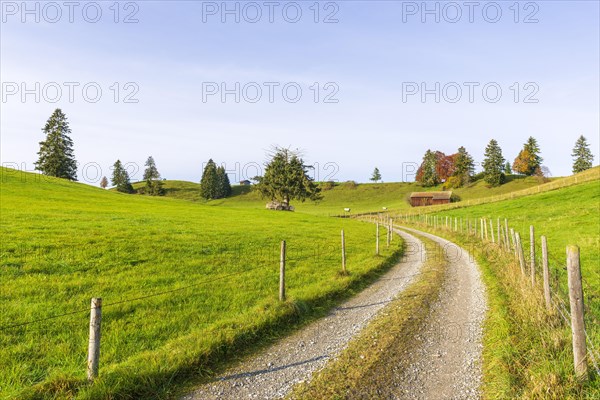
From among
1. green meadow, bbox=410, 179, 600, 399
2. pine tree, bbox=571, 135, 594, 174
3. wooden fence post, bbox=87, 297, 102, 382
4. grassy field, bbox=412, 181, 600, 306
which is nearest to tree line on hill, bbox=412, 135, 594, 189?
pine tree, bbox=571, 135, 594, 174

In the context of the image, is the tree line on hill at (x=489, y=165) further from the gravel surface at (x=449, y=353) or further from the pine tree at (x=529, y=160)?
the gravel surface at (x=449, y=353)

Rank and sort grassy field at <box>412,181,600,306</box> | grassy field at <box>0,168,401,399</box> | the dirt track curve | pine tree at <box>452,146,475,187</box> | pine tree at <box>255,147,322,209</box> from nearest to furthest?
the dirt track curve < grassy field at <box>0,168,401,399</box> < grassy field at <box>412,181,600,306</box> < pine tree at <box>255,147,322,209</box> < pine tree at <box>452,146,475,187</box>

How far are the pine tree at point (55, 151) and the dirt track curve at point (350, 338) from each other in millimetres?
96229

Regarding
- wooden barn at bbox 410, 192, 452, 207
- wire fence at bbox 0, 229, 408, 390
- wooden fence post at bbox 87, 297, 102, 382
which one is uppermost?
wooden barn at bbox 410, 192, 452, 207

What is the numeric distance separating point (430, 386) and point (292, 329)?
4.37 m

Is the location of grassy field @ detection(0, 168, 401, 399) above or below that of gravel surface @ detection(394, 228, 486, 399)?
above

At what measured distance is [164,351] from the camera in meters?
7.87

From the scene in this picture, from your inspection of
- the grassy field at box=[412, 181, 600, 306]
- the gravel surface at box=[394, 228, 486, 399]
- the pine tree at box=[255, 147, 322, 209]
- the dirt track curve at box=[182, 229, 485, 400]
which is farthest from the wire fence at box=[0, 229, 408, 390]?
the pine tree at box=[255, 147, 322, 209]

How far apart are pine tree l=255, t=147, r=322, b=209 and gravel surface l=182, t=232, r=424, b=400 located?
66147mm

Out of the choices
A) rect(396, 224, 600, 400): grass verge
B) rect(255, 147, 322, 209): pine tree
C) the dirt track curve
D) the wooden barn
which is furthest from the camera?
the wooden barn

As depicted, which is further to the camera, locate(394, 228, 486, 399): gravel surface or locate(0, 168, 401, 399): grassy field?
locate(0, 168, 401, 399): grassy field

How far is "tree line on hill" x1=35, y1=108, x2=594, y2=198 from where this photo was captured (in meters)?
79.8

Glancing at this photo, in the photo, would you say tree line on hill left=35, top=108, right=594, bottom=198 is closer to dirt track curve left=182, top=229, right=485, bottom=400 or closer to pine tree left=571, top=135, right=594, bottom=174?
pine tree left=571, top=135, right=594, bottom=174

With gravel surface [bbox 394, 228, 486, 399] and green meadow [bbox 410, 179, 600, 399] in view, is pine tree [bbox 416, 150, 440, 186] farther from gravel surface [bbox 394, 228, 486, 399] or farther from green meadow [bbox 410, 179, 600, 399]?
gravel surface [bbox 394, 228, 486, 399]
